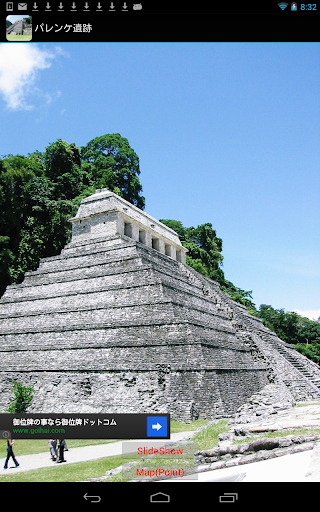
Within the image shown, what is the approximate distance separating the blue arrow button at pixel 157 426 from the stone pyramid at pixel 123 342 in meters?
9.76

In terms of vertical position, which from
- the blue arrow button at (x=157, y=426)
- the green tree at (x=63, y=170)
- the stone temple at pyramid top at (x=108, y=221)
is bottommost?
the blue arrow button at (x=157, y=426)

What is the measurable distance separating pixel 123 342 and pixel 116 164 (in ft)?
119

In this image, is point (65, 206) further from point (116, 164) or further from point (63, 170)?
point (116, 164)

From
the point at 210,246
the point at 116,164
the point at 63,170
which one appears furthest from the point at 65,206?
the point at 210,246

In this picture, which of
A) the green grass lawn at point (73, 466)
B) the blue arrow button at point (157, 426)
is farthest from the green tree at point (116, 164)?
the blue arrow button at point (157, 426)

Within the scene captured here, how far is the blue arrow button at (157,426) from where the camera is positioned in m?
4.85

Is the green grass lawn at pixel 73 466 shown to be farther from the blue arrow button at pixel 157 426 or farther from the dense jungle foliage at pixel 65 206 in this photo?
the dense jungle foliage at pixel 65 206

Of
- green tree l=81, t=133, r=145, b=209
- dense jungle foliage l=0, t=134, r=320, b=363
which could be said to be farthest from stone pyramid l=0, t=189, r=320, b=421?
green tree l=81, t=133, r=145, b=209

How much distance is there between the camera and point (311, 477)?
3305mm

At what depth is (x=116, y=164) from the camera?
4997cm

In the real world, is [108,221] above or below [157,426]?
above

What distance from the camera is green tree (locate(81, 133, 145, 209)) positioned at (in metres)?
47.5
